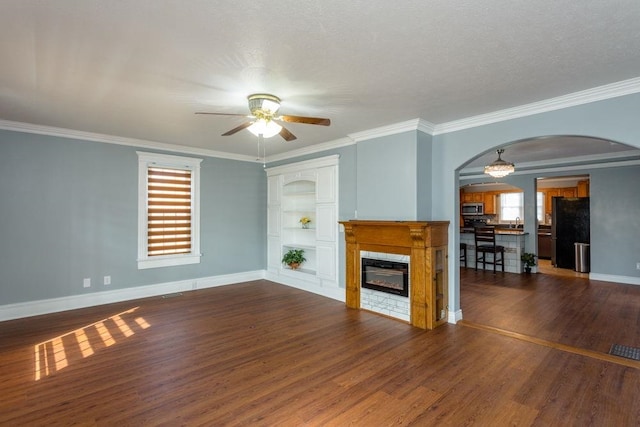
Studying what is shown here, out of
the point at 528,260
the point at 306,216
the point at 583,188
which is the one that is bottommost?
the point at 528,260

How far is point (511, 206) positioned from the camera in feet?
36.7

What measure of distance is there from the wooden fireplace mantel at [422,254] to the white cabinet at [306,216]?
1105mm

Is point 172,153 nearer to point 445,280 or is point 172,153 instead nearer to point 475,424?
point 445,280

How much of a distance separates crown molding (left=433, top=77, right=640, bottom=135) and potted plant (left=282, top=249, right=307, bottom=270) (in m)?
3.42

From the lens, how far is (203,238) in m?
6.15

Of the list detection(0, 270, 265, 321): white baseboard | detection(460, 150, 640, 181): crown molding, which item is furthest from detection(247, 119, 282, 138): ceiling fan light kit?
detection(460, 150, 640, 181): crown molding

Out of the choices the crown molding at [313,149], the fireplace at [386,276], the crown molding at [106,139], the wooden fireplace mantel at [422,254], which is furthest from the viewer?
the crown molding at [313,149]

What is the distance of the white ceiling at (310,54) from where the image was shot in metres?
1.99

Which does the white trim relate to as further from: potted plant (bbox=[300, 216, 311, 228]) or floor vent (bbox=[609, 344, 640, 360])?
potted plant (bbox=[300, 216, 311, 228])

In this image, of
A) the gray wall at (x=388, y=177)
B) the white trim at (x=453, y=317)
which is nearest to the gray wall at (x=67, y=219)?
the gray wall at (x=388, y=177)

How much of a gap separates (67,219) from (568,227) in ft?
35.4

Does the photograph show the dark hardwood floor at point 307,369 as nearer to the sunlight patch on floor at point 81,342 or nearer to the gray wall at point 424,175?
the sunlight patch on floor at point 81,342

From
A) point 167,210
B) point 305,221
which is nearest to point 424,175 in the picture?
point 305,221

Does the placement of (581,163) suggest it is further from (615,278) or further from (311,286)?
(311,286)
